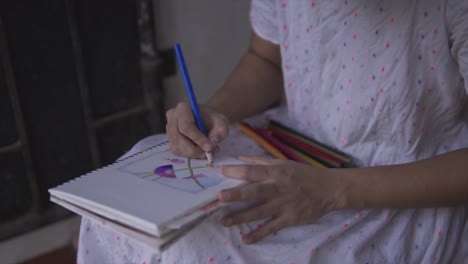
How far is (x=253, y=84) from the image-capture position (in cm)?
98

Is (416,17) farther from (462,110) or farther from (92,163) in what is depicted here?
(92,163)

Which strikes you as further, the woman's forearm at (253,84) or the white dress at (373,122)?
the woman's forearm at (253,84)

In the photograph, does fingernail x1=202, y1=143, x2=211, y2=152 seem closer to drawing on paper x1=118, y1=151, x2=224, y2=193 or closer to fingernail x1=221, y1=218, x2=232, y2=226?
drawing on paper x1=118, y1=151, x2=224, y2=193

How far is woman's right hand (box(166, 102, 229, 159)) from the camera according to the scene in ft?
2.28

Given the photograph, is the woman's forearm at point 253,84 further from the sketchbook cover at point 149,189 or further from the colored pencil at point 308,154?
the sketchbook cover at point 149,189

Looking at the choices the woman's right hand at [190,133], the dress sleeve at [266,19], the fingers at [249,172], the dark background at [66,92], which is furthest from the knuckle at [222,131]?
the dark background at [66,92]

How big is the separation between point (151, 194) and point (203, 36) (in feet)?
3.30

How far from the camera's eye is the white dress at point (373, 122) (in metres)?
0.63

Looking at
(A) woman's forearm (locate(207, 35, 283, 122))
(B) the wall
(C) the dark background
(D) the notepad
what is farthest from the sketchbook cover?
(B) the wall

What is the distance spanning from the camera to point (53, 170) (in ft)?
4.36

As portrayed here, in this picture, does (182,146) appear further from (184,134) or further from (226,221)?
(226,221)

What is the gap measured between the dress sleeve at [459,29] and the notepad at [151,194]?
361mm

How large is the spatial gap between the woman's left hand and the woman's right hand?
0.27 ft

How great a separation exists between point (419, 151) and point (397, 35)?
19 centimetres
